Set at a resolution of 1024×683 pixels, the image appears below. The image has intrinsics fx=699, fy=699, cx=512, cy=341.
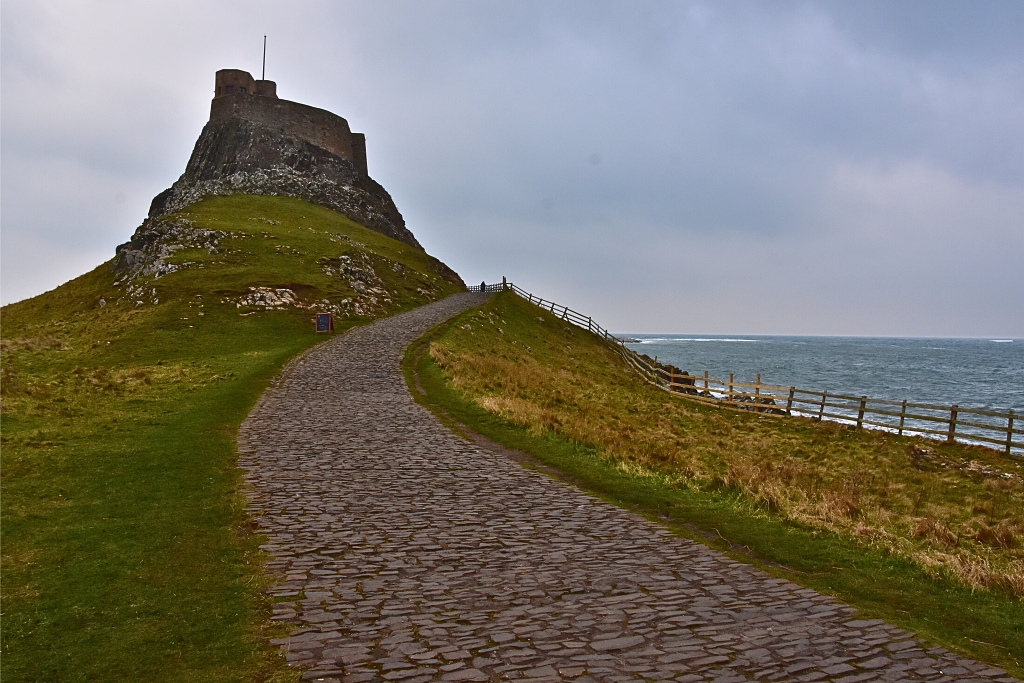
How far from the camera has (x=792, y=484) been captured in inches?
721

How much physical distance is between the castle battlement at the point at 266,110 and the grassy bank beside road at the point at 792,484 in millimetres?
64330

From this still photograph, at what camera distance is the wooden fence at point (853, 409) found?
95.1ft

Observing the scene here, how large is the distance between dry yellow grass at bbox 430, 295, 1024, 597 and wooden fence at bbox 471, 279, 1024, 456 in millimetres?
1090

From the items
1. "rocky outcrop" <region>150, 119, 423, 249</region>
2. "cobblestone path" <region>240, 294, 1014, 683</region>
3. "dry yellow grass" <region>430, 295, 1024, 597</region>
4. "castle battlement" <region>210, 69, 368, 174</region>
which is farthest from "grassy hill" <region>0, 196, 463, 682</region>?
"castle battlement" <region>210, 69, 368, 174</region>

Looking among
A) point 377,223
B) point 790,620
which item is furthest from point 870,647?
point 377,223

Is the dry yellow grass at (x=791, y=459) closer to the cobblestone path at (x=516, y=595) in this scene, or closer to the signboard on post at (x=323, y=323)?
the cobblestone path at (x=516, y=595)

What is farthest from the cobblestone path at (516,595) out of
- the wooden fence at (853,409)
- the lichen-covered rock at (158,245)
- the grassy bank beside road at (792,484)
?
the lichen-covered rock at (158,245)

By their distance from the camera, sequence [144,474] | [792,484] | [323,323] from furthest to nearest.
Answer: [323,323], [792,484], [144,474]

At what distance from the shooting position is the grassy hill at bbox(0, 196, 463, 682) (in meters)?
7.36

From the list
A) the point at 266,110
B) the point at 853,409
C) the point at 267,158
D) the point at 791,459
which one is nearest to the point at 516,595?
the point at 791,459

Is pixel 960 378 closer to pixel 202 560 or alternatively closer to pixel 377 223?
pixel 377 223

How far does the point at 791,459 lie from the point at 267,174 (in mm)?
81432

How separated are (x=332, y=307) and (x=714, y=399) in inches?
1051

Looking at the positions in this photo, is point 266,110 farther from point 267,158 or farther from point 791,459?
point 791,459
